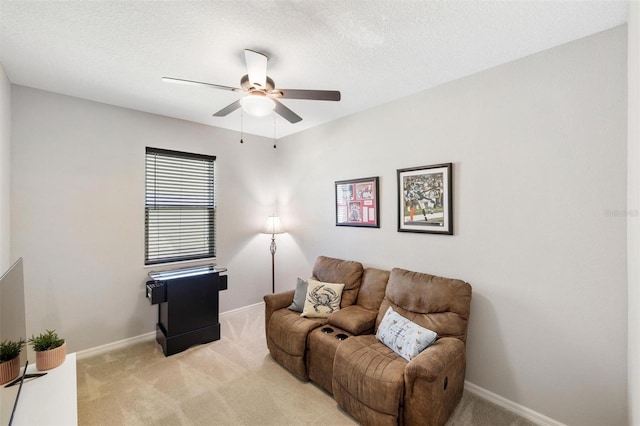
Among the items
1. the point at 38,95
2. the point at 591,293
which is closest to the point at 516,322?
the point at 591,293

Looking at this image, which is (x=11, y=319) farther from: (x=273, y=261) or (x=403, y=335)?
(x=273, y=261)

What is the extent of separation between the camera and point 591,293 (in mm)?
1807

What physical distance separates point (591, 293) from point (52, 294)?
4.57 m

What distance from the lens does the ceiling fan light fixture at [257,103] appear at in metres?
1.95

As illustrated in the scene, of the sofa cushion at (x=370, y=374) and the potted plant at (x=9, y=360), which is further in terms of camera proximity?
the sofa cushion at (x=370, y=374)

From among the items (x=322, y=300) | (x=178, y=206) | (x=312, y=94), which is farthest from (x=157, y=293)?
(x=312, y=94)

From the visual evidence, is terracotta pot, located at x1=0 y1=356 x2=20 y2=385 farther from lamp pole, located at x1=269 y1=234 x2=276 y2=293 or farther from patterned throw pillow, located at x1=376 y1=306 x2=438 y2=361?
lamp pole, located at x1=269 y1=234 x2=276 y2=293

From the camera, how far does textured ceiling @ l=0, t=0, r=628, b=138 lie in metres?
1.60

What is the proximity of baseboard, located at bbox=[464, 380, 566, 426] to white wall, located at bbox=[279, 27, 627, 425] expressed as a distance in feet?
0.14

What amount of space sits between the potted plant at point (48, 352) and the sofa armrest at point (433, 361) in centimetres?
227

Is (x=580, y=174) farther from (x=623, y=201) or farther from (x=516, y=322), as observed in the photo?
(x=516, y=322)

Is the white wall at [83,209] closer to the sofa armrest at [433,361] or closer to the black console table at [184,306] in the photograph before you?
the black console table at [184,306]

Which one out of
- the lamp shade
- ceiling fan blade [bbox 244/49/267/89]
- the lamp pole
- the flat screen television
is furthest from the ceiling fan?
the lamp pole

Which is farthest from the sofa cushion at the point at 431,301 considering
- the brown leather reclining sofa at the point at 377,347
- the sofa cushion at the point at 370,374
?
the sofa cushion at the point at 370,374
